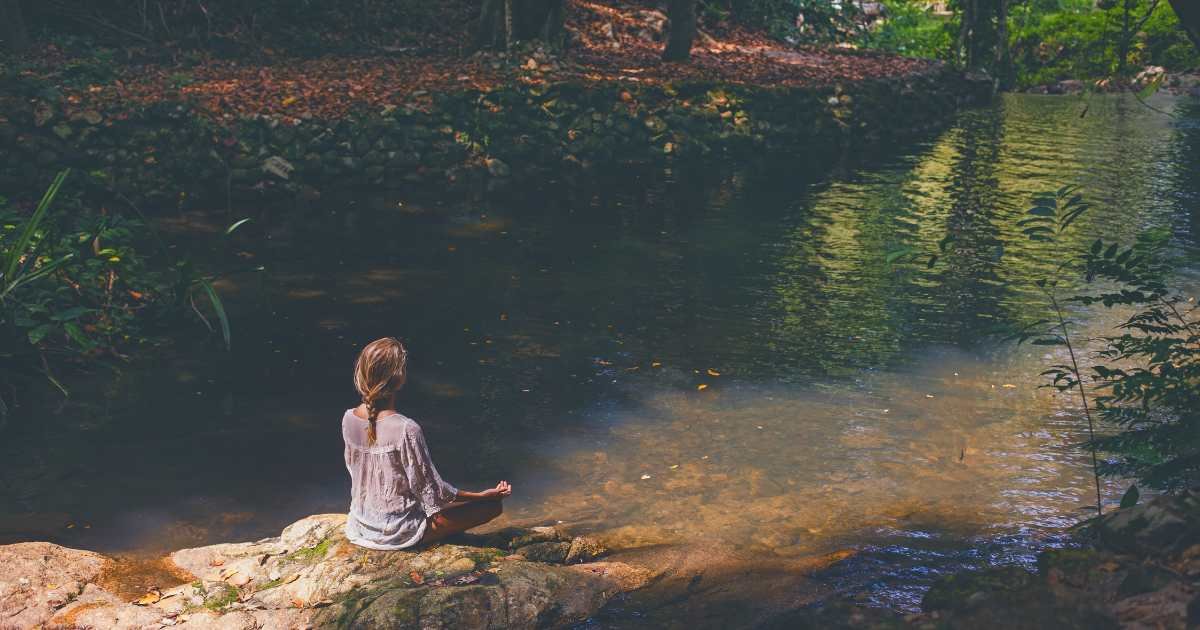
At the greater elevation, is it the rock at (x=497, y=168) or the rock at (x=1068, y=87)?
the rock at (x=1068, y=87)

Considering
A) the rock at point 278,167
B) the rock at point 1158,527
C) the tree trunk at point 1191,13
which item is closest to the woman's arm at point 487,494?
the rock at point 1158,527

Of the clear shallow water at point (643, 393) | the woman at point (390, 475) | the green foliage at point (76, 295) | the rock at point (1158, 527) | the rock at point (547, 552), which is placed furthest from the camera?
the green foliage at point (76, 295)

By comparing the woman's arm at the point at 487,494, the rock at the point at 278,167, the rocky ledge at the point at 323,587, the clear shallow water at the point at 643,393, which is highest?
the woman's arm at the point at 487,494

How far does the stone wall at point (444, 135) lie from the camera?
13.1m

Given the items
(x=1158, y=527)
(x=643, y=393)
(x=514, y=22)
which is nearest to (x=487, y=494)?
(x=1158, y=527)

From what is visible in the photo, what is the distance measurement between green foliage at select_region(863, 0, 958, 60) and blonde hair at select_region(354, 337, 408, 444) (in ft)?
80.6

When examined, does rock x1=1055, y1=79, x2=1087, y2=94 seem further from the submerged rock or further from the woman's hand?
the woman's hand

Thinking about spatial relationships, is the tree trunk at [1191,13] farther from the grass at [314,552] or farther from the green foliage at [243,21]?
the green foliage at [243,21]

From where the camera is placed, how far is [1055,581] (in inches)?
157

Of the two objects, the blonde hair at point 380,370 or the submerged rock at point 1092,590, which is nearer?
the submerged rock at point 1092,590

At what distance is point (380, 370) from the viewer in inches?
173

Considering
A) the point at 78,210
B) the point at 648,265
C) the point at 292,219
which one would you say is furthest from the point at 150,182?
the point at 648,265

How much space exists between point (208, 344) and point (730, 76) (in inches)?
505

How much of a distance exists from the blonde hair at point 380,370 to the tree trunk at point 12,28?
1364cm
